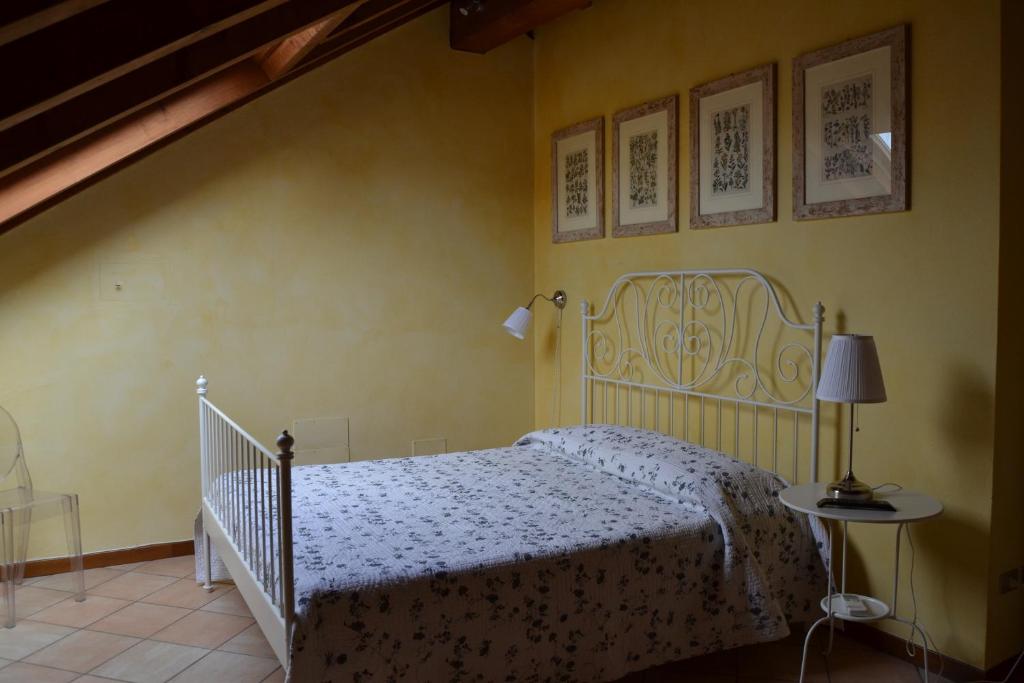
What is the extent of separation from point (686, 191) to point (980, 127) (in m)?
1.29

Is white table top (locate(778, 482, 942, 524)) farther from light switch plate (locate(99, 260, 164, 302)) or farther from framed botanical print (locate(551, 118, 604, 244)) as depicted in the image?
light switch plate (locate(99, 260, 164, 302))

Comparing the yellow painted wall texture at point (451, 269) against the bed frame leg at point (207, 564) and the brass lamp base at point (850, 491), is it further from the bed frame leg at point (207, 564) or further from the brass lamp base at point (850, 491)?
the bed frame leg at point (207, 564)

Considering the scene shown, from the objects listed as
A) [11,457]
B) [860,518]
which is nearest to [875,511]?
[860,518]

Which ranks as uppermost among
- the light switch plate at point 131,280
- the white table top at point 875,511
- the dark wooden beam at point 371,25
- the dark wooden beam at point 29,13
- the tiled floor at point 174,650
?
the dark wooden beam at point 371,25

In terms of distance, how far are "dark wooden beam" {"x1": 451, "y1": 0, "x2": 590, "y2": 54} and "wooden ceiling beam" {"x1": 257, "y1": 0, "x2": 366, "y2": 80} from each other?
3.53 ft

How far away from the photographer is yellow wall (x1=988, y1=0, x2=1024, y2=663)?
2455 mm

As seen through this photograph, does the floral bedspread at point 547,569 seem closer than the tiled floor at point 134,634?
Yes

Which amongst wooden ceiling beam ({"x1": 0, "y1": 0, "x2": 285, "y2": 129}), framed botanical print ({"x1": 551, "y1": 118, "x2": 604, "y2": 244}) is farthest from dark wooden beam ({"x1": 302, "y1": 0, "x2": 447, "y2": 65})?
wooden ceiling beam ({"x1": 0, "y1": 0, "x2": 285, "y2": 129})

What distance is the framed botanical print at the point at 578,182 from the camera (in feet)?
13.5

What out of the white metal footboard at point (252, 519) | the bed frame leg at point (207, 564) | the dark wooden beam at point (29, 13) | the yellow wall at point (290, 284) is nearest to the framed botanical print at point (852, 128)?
the yellow wall at point (290, 284)

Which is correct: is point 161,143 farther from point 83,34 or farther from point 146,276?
point 83,34

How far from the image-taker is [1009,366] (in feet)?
8.24

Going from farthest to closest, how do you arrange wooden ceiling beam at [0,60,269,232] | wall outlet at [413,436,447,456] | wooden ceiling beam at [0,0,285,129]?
wall outlet at [413,436,447,456]
wooden ceiling beam at [0,60,269,232]
wooden ceiling beam at [0,0,285,129]

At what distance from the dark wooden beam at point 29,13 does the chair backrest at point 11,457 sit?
8.23 ft
